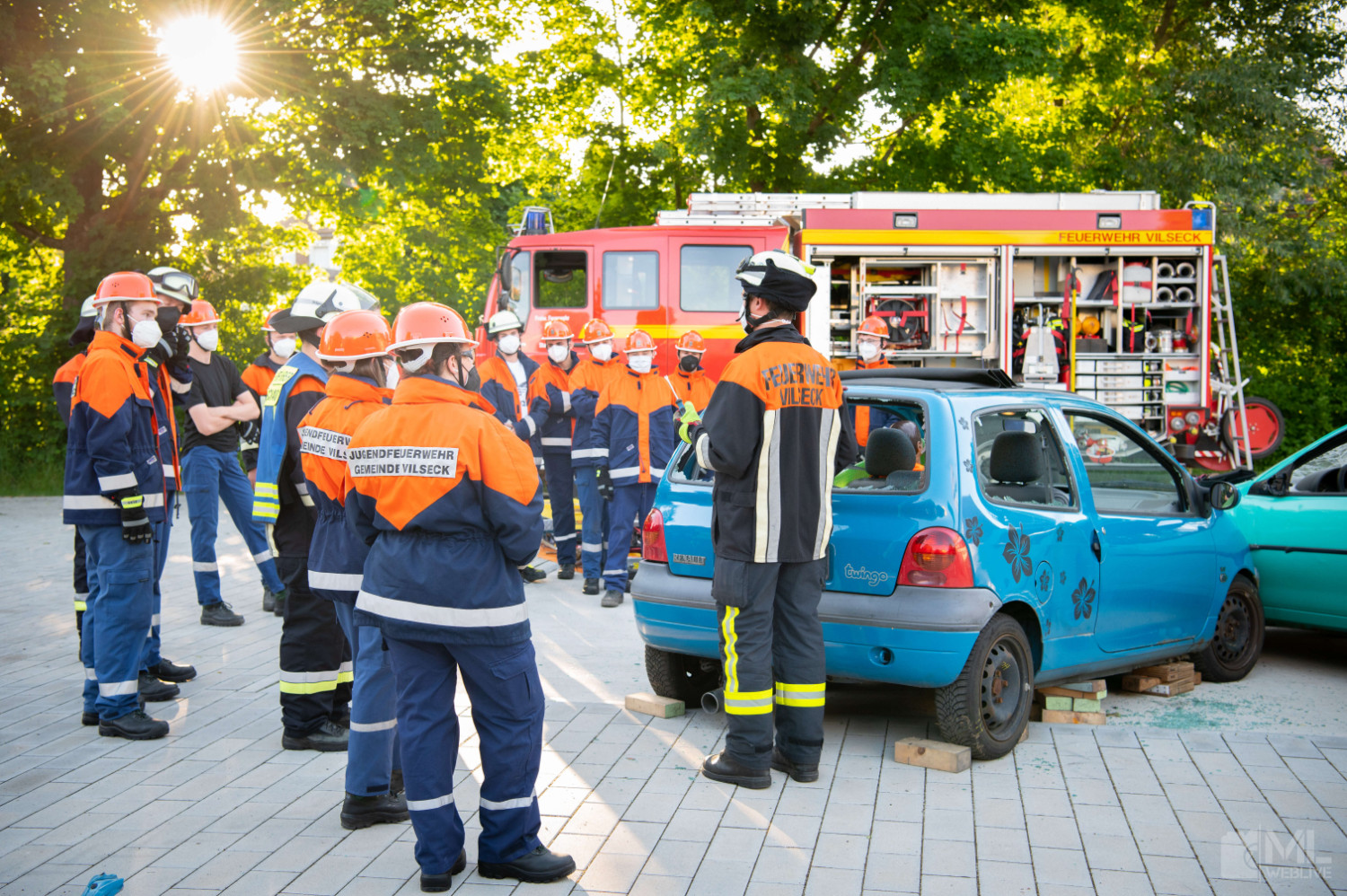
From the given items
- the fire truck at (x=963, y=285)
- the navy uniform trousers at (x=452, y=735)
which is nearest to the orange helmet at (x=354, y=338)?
the navy uniform trousers at (x=452, y=735)

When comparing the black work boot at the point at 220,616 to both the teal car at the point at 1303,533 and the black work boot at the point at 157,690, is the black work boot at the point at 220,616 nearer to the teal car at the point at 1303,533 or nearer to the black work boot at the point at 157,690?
the black work boot at the point at 157,690

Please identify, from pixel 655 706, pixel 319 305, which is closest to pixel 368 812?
pixel 655 706

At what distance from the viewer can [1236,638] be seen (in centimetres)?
659

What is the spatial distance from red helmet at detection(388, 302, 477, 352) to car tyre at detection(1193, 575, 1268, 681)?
15.5ft

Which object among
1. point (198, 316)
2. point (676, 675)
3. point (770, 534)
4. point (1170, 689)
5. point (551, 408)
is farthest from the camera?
point (551, 408)

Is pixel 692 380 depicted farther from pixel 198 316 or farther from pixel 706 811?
pixel 706 811

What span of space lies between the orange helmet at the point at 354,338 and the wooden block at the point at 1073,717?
11.8 feet

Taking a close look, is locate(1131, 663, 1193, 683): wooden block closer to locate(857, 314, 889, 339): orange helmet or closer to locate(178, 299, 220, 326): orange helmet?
locate(857, 314, 889, 339): orange helmet

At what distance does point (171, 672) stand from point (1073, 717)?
487cm

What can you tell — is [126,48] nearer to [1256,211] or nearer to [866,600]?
[866,600]

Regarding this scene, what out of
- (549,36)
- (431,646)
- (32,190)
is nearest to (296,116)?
(32,190)

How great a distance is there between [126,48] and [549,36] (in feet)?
37.1

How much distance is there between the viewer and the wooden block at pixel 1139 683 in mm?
6141

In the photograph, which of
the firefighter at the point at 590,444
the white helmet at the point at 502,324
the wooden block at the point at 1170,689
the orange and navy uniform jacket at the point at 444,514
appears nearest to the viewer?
the orange and navy uniform jacket at the point at 444,514
